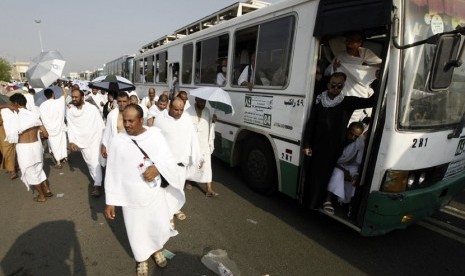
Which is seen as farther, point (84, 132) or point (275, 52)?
point (84, 132)

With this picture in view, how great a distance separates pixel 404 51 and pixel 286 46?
1.52 metres

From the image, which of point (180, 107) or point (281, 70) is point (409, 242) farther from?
point (180, 107)

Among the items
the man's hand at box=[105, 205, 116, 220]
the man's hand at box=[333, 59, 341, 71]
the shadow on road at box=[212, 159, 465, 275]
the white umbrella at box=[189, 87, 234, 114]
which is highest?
the man's hand at box=[333, 59, 341, 71]

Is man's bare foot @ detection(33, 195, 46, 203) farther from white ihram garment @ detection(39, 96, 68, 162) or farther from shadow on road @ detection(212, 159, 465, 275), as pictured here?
shadow on road @ detection(212, 159, 465, 275)

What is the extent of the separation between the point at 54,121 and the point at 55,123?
5 cm

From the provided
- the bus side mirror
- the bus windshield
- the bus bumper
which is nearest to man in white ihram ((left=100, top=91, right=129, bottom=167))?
the bus bumper

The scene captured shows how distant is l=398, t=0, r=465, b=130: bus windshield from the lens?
2.63 metres

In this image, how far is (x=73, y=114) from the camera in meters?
4.87

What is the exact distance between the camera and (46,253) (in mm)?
3029

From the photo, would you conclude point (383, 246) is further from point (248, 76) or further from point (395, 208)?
point (248, 76)

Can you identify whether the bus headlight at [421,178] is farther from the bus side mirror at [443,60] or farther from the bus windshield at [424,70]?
the bus side mirror at [443,60]

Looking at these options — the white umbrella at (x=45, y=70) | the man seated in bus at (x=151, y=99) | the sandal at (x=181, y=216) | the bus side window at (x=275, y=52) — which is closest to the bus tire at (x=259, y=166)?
the bus side window at (x=275, y=52)

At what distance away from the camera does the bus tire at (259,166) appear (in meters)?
4.33

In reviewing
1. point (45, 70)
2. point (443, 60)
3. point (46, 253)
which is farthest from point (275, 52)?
point (45, 70)
